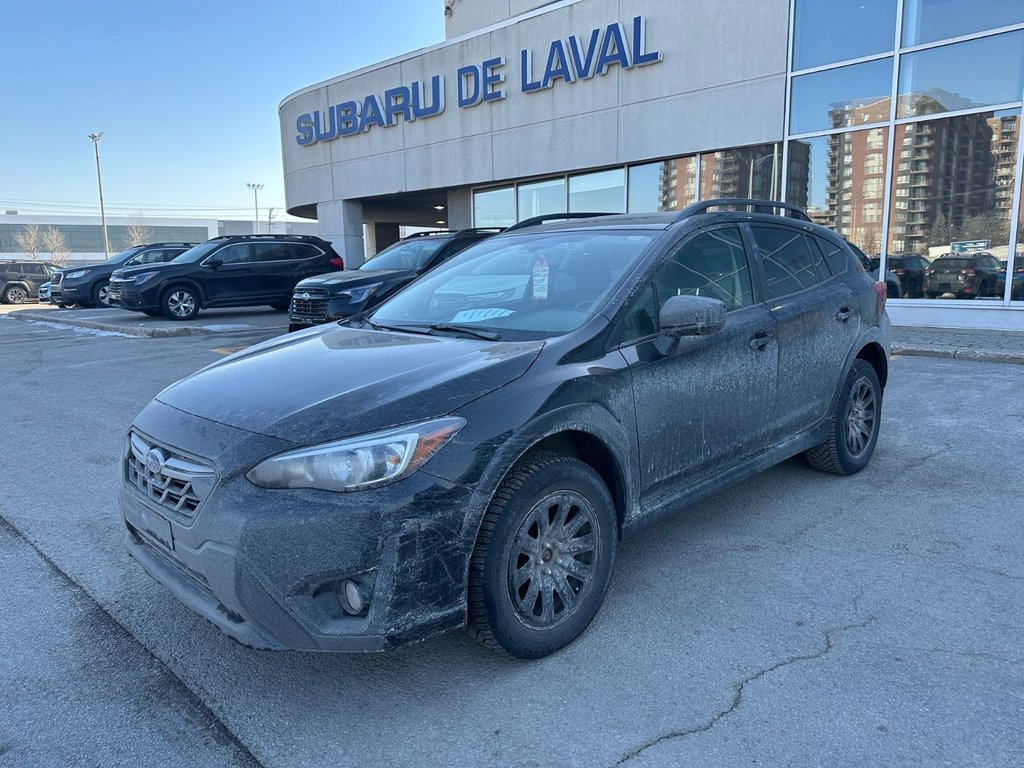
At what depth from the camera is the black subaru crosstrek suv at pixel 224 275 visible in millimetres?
15203

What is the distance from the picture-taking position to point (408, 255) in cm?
1198

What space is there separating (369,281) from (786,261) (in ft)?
24.8

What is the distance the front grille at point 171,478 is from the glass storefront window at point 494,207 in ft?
49.4

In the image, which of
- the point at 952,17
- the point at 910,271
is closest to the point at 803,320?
the point at 910,271

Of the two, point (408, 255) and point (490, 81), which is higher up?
point (490, 81)

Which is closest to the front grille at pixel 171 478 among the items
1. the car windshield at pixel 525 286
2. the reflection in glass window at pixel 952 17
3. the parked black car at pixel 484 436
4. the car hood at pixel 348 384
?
the parked black car at pixel 484 436

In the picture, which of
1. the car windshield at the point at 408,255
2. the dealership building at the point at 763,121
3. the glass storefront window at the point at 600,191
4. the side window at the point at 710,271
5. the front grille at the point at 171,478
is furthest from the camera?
the glass storefront window at the point at 600,191

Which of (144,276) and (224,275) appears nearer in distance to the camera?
(144,276)

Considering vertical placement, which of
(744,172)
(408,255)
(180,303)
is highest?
(744,172)

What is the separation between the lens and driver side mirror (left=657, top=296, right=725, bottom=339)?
3.19 m

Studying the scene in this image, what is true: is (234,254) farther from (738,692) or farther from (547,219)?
(738,692)

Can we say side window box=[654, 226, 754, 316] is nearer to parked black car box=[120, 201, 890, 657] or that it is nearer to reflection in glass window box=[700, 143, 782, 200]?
parked black car box=[120, 201, 890, 657]

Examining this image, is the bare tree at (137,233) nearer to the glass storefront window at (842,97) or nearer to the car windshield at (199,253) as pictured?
the car windshield at (199,253)

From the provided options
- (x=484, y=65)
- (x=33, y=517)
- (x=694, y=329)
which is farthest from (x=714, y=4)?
(x=33, y=517)
